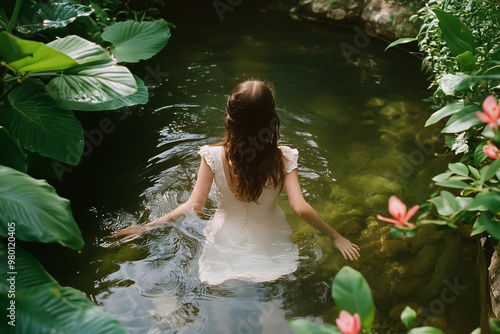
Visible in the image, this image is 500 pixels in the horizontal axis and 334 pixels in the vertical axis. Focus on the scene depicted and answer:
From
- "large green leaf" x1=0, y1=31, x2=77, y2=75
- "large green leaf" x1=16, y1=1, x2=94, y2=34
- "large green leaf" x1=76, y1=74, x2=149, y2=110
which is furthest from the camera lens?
"large green leaf" x1=16, y1=1, x2=94, y2=34

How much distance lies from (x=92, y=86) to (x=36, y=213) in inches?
34.6

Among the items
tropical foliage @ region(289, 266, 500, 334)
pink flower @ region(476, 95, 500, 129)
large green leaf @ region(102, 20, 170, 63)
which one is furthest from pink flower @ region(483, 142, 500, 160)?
large green leaf @ region(102, 20, 170, 63)

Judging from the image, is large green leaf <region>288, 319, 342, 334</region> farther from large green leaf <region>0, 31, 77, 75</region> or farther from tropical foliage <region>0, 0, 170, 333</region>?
large green leaf <region>0, 31, 77, 75</region>

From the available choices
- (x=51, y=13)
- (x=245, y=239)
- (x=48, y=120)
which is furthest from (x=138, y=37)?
(x=245, y=239)

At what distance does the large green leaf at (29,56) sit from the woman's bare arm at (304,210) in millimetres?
1226

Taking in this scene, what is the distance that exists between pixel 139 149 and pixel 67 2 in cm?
124

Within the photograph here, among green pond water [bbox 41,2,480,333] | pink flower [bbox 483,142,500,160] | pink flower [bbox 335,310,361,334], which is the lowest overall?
green pond water [bbox 41,2,480,333]

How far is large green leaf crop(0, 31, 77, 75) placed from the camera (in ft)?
6.23

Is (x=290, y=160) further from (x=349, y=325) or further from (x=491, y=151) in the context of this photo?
(x=349, y=325)

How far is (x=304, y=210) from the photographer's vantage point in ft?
7.63

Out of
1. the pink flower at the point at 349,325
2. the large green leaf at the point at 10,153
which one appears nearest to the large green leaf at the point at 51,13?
the large green leaf at the point at 10,153

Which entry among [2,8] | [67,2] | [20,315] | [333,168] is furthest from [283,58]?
[20,315]

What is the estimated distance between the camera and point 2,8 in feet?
10.0

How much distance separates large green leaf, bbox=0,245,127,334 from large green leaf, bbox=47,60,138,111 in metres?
0.93
